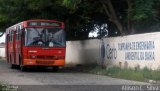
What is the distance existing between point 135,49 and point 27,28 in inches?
281

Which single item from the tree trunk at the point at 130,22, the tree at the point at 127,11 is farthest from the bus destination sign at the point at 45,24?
the tree trunk at the point at 130,22

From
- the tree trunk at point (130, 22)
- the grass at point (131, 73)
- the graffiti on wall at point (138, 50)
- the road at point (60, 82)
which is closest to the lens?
the road at point (60, 82)

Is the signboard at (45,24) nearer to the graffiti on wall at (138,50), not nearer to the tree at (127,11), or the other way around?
the tree at (127,11)

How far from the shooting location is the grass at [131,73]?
904 inches

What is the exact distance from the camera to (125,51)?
Result: 2895 cm

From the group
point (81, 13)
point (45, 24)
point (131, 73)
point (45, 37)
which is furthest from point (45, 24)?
point (131, 73)

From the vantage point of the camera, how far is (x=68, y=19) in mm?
37281

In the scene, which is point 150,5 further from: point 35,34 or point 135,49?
point 35,34

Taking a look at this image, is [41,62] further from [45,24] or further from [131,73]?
[131,73]

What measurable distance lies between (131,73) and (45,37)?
7.38 meters

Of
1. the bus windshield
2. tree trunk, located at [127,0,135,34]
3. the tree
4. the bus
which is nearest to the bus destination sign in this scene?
the bus

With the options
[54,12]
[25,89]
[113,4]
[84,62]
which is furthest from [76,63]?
[25,89]

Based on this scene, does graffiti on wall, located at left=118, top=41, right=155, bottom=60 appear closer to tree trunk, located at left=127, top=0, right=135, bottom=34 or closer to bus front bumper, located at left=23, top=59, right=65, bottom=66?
tree trunk, located at left=127, top=0, right=135, bottom=34

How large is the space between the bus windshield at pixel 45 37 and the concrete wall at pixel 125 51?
3517 mm
